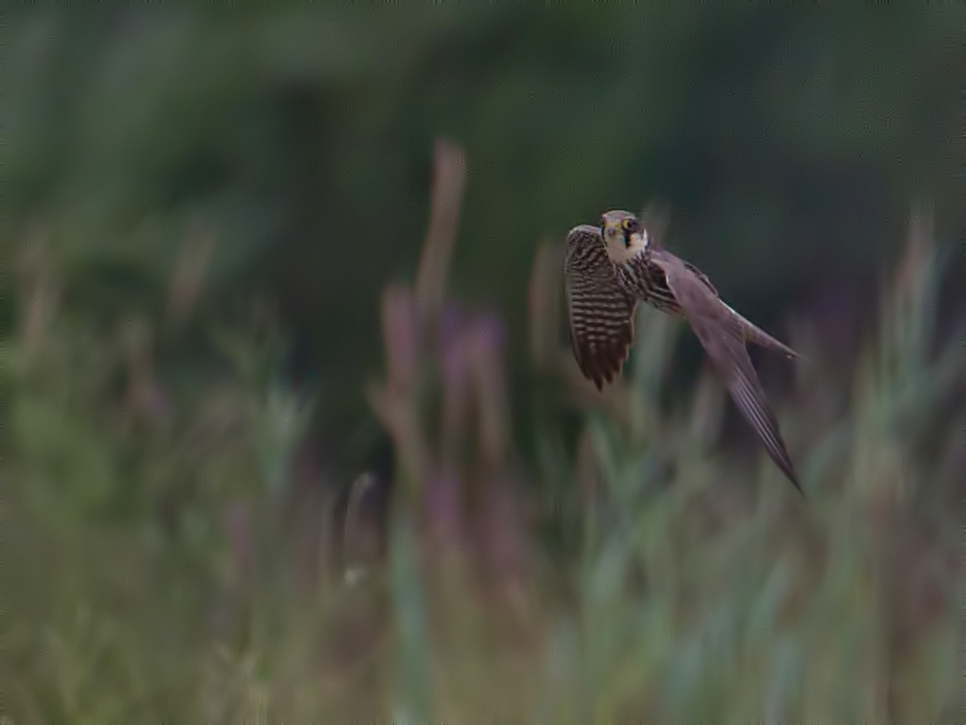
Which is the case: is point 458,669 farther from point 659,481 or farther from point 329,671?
point 659,481

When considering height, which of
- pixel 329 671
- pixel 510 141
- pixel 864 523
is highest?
pixel 510 141

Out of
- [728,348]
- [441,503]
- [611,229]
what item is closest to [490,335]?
[441,503]

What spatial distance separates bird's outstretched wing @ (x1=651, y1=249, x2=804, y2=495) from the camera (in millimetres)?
680

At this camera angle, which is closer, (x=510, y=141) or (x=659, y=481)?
(x=659, y=481)

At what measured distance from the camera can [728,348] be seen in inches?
28.0

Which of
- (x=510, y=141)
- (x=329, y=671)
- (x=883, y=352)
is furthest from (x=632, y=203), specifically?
(x=329, y=671)

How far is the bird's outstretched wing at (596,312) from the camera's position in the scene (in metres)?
0.93

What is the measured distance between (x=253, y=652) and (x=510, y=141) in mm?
790

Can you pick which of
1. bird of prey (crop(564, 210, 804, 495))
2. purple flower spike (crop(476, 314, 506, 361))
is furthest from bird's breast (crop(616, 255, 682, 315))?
purple flower spike (crop(476, 314, 506, 361))

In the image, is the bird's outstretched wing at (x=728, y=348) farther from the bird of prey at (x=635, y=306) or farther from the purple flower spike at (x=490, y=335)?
the purple flower spike at (x=490, y=335)

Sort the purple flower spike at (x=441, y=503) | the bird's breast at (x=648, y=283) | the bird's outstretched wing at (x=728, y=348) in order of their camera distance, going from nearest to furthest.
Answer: the bird's outstretched wing at (x=728, y=348) < the bird's breast at (x=648, y=283) < the purple flower spike at (x=441, y=503)

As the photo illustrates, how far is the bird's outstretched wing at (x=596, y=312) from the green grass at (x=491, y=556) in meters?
0.02

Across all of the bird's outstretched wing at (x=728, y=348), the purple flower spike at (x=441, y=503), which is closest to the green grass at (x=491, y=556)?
the purple flower spike at (x=441, y=503)

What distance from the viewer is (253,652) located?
944mm
